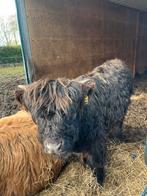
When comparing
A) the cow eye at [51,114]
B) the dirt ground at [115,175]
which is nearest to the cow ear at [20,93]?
the cow eye at [51,114]

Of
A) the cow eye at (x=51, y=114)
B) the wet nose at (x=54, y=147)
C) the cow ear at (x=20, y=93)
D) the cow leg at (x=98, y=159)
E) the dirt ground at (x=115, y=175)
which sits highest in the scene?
the cow ear at (x=20, y=93)

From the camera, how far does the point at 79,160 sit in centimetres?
273

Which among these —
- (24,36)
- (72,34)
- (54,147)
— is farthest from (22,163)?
(72,34)

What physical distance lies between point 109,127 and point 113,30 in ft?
13.0

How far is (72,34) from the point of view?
4.82 meters

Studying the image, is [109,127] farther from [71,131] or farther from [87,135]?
[71,131]

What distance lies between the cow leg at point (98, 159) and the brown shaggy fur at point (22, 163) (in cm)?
35

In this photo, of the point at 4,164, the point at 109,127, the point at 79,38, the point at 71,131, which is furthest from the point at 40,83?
the point at 79,38

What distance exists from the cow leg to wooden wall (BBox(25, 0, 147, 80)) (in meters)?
1.97

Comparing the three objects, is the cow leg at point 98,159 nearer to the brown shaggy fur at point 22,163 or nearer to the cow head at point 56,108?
the brown shaggy fur at point 22,163

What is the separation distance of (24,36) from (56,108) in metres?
2.37

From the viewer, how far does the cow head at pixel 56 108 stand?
6.20 ft

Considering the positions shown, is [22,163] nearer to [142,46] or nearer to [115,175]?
[115,175]

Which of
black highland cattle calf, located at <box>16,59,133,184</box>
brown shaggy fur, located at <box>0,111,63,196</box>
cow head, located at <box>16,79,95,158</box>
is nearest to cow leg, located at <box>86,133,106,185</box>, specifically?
black highland cattle calf, located at <box>16,59,133,184</box>
